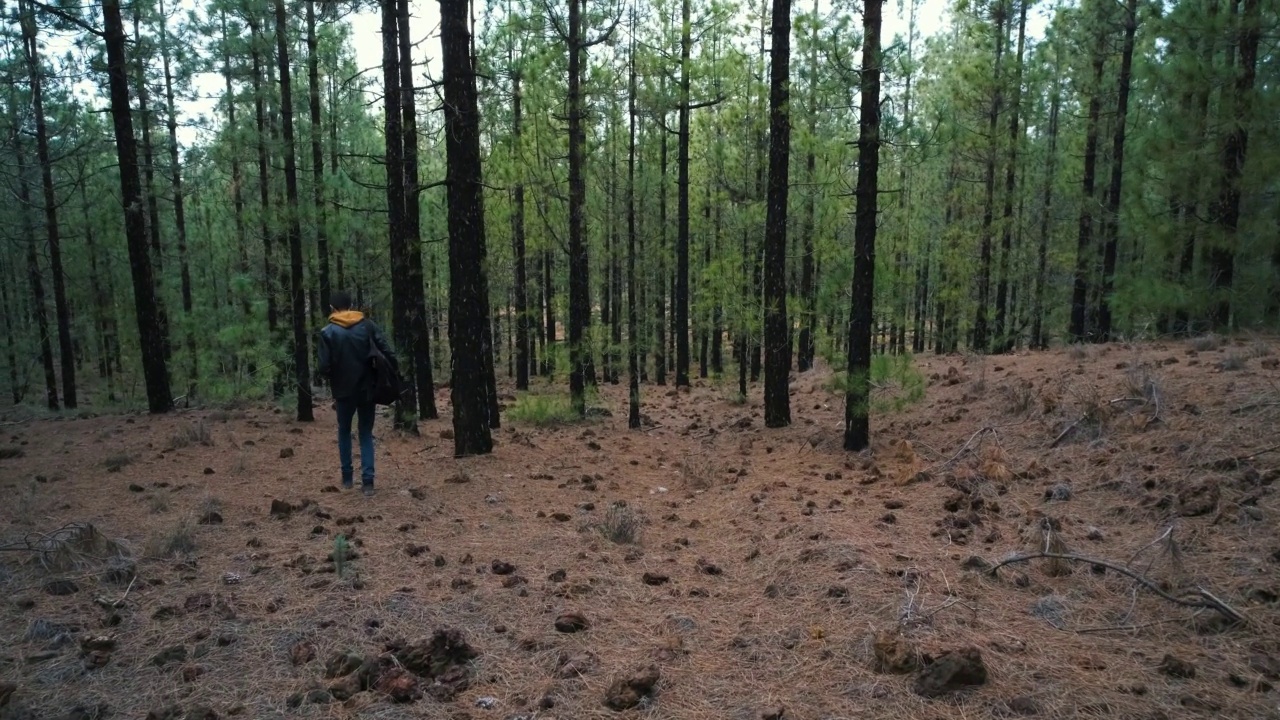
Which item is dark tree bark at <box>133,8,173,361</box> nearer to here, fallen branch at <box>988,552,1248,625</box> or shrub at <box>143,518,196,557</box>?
shrub at <box>143,518,196,557</box>

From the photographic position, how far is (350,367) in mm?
6289

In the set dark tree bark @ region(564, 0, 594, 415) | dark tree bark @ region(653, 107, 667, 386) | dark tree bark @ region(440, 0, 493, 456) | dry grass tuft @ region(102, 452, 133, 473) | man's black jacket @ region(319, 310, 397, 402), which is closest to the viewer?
man's black jacket @ region(319, 310, 397, 402)

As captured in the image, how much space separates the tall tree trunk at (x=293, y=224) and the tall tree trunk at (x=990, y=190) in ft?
49.9

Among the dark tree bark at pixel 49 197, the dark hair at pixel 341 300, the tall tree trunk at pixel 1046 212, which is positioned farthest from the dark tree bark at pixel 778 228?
the tall tree trunk at pixel 1046 212

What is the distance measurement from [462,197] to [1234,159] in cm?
1128

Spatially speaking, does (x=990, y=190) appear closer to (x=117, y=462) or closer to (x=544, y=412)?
(x=544, y=412)

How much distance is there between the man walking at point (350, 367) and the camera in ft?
20.5

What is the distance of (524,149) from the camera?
1179 centimetres

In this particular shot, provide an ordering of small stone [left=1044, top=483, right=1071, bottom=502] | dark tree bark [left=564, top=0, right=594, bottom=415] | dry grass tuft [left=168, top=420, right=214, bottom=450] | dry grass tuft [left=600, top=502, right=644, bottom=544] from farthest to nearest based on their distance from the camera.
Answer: dark tree bark [left=564, top=0, right=594, bottom=415]
dry grass tuft [left=168, top=420, right=214, bottom=450]
small stone [left=1044, top=483, right=1071, bottom=502]
dry grass tuft [left=600, top=502, right=644, bottom=544]

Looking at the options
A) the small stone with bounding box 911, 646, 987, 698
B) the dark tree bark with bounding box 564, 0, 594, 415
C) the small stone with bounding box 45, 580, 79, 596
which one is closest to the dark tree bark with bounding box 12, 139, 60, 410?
the dark tree bark with bounding box 564, 0, 594, 415

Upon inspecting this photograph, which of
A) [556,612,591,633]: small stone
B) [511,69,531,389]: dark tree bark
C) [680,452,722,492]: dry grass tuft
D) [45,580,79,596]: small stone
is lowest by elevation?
[680,452,722,492]: dry grass tuft

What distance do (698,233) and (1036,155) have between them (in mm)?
10394

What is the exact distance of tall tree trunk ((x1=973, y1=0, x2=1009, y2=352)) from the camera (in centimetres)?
1605

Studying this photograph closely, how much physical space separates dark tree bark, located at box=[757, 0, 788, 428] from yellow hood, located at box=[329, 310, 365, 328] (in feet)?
19.4
